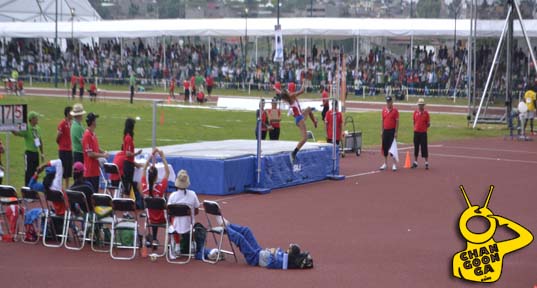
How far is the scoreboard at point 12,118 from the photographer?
15.8 m

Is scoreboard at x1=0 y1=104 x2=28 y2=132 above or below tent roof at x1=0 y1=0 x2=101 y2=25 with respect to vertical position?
below

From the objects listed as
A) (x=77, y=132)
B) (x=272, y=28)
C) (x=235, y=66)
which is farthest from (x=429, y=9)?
(x=77, y=132)

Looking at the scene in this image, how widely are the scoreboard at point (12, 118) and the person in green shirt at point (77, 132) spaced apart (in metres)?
1.01

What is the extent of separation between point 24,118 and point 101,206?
12.4ft

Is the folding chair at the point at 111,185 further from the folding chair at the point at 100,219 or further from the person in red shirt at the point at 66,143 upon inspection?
the folding chair at the point at 100,219

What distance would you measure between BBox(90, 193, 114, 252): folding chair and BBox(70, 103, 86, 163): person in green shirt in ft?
12.3

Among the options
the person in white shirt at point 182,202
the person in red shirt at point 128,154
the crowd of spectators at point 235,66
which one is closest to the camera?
the person in white shirt at point 182,202

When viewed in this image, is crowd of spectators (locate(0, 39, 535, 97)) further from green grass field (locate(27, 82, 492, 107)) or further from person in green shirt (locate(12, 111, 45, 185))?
person in green shirt (locate(12, 111, 45, 185))

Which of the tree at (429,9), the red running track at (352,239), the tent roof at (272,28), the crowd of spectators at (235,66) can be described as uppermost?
the tree at (429,9)

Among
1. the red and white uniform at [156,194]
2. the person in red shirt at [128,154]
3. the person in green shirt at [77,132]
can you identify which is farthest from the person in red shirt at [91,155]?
the red and white uniform at [156,194]

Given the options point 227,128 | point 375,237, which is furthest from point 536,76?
point 375,237

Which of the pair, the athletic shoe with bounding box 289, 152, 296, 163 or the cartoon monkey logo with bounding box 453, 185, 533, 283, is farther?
the athletic shoe with bounding box 289, 152, 296, 163

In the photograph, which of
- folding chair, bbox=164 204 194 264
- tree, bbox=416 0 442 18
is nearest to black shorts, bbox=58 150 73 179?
folding chair, bbox=164 204 194 264

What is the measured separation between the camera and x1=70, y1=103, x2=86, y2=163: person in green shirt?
55.2 feet
